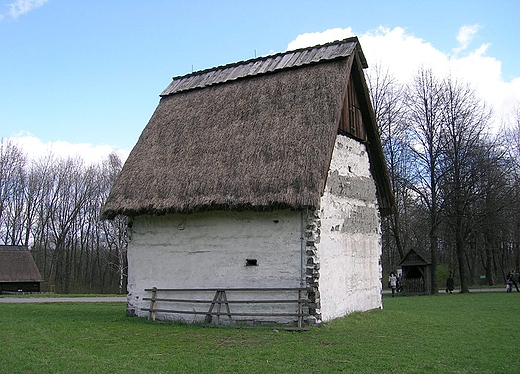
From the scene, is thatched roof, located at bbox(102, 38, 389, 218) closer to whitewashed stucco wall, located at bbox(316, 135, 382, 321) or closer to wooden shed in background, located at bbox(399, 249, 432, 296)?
whitewashed stucco wall, located at bbox(316, 135, 382, 321)

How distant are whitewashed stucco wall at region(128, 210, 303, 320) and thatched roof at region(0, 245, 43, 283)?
25.2 metres

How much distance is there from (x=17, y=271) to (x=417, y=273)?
2794cm

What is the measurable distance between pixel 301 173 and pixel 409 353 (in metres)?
5.37

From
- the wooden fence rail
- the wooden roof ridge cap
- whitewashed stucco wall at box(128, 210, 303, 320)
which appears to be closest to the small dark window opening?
whitewashed stucco wall at box(128, 210, 303, 320)

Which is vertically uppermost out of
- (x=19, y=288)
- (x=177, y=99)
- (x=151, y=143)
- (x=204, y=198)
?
(x=177, y=99)

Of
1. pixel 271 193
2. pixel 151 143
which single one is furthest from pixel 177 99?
pixel 271 193

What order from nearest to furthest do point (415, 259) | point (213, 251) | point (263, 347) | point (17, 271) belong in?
point (263, 347) → point (213, 251) → point (415, 259) → point (17, 271)

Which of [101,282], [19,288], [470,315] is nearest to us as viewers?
[470,315]

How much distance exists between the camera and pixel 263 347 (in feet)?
33.3

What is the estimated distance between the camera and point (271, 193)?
43.3ft

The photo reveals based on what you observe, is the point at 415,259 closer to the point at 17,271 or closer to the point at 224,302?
the point at 224,302

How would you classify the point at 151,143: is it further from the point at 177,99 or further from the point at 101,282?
the point at 101,282

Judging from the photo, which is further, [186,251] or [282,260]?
[186,251]

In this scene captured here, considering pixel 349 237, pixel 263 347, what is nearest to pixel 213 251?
pixel 349 237
